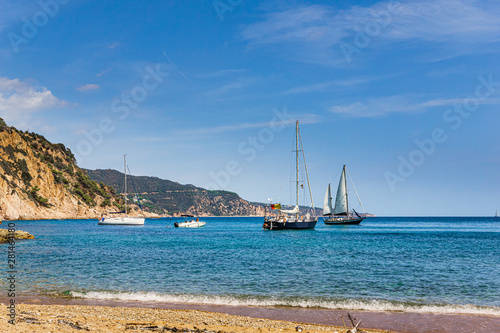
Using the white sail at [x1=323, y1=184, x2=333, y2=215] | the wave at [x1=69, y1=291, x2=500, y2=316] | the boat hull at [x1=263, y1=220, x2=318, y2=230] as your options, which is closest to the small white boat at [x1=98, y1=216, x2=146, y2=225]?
the white sail at [x1=323, y1=184, x2=333, y2=215]

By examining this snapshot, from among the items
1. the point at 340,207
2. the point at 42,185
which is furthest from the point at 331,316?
the point at 42,185

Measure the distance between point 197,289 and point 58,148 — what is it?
169 metres

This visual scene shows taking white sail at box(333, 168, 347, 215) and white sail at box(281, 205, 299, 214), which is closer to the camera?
white sail at box(281, 205, 299, 214)

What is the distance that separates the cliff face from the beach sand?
318ft

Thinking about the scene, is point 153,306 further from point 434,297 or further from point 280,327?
point 434,297

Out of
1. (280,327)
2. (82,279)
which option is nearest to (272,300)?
(280,327)

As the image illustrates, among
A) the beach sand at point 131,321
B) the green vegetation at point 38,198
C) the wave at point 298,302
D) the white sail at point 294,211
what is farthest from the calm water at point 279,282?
the green vegetation at point 38,198

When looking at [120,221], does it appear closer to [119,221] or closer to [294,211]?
[119,221]

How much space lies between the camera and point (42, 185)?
128750 millimetres

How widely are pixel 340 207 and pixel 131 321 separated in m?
98.9

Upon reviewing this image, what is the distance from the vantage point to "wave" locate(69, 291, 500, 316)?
15109mm

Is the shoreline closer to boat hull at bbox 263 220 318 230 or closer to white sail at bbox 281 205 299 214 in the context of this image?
boat hull at bbox 263 220 318 230

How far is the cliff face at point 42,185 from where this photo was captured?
105562 mm

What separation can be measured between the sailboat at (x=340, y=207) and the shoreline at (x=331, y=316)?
294 ft
